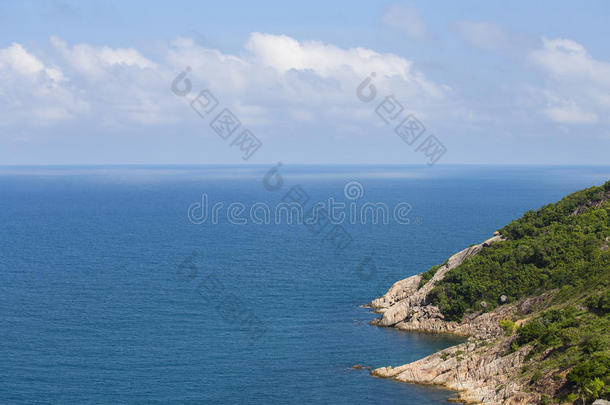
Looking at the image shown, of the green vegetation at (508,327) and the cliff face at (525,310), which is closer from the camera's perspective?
the cliff face at (525,310)

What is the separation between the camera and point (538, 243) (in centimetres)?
9031

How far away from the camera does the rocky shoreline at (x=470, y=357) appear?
61.4 metres

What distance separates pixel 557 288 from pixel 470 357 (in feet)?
70.4

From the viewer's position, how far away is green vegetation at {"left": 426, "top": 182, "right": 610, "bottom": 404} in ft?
189

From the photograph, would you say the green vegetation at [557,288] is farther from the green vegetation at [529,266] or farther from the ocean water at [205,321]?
the ocean water at [205,321]

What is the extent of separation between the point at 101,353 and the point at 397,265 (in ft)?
216

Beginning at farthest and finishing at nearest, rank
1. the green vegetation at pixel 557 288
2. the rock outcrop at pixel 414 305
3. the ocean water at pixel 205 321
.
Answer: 1. the rock outcrop at pixel 414 305
2. the ocean water at pixel 205 321
3. the green vegetation at pixel 557 288

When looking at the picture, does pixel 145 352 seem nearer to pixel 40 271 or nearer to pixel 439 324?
pixel 439 324

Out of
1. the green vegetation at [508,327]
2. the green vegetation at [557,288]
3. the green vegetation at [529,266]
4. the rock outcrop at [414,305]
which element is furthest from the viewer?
the rock outcrop at [414,305]

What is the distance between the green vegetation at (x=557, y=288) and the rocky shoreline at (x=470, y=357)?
1.16 metres

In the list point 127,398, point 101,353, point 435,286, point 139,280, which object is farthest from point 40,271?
point 435,286

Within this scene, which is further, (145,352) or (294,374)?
(145,352)

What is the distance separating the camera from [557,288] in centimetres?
8125

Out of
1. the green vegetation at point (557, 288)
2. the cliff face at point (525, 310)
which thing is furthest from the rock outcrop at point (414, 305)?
the green vegetation at point (557, 288)
